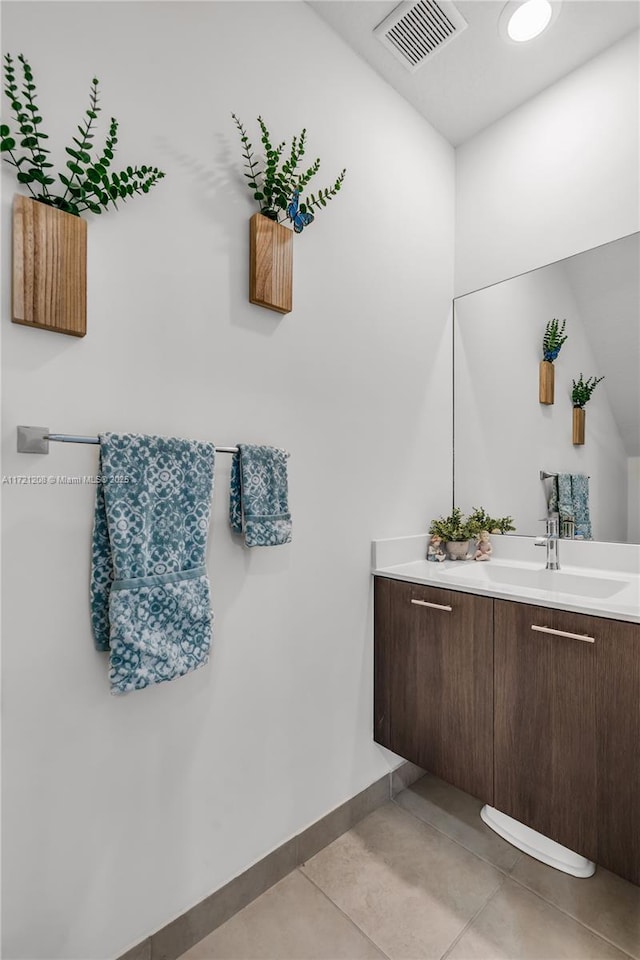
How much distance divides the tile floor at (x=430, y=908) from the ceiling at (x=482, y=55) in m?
2.76

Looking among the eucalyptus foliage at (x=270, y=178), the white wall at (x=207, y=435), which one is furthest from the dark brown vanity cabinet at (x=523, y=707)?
the eucalyptus foliage at (x=270, y=178)

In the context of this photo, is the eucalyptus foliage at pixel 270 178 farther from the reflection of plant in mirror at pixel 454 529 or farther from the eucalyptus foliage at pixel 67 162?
the reflection of plant in mirror at pixel 454 529

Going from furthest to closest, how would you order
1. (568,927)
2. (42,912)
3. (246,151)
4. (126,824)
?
1. (246,151)
2. (568,927)
3. (126,824)
4. (42,912)

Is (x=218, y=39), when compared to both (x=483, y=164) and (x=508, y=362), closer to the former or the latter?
(x=483, y=164)

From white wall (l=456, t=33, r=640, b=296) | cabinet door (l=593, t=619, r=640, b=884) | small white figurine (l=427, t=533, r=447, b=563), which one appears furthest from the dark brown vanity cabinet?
white wall (l=456, t=33, r=640, b=296)

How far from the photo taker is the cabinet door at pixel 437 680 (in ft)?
4.75

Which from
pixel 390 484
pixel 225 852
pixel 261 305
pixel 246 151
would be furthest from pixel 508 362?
pixel 225 852

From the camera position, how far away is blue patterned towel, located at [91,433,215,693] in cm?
104

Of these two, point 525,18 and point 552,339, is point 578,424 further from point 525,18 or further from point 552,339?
point 525,18

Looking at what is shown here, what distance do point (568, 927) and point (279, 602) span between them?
1169 millimetres

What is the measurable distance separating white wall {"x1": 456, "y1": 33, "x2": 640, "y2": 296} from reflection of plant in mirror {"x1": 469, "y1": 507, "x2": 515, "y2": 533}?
1.02 meters

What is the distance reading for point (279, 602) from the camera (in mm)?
1464

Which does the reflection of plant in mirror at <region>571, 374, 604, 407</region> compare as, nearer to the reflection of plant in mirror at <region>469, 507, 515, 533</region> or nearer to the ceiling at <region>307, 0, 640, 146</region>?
the reflection of plant in mirror at <region>469, 507, 515, 533</region>

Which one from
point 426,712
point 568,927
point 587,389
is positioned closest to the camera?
point 568,927
